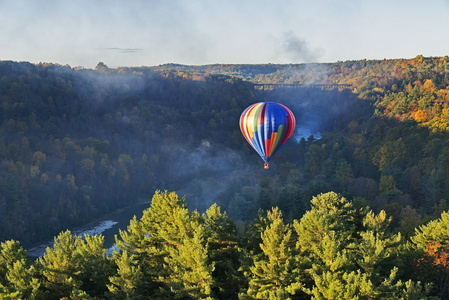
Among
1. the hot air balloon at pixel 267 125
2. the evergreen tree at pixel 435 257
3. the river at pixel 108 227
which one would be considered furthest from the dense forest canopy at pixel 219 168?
the hot air balloon at pixel 267 125

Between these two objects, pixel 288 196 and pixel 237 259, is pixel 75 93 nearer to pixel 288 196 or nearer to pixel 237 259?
pixel 288 196

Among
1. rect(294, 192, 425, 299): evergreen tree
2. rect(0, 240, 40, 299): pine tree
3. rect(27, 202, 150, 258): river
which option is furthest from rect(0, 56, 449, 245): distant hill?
rect(0, 240, 40, 299): pine tree

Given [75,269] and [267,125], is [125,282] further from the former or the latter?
[267,125]

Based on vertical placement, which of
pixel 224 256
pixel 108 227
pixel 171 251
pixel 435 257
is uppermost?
pixel 171 251

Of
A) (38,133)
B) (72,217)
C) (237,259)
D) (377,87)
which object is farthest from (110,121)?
(237,259)

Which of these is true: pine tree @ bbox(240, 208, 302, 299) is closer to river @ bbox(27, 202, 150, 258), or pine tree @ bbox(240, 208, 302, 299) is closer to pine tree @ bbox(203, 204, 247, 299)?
pine tree @ bbox(203, 204, 247, 299)

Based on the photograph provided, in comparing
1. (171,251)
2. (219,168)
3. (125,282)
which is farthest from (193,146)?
(125,282)
